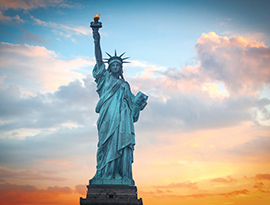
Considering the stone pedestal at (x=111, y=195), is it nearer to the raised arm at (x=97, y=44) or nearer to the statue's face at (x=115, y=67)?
the statue's face at (x=115, y=67)

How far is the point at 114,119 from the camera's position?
2777 cm

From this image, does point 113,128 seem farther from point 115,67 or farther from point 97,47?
point 97,47

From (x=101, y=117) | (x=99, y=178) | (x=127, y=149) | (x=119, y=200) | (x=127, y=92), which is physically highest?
(x=127, y=92)

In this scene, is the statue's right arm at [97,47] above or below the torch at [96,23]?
below

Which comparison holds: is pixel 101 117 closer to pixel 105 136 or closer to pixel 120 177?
pixel 105 136

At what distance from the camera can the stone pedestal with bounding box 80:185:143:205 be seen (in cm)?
2530

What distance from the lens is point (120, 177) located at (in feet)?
87.7

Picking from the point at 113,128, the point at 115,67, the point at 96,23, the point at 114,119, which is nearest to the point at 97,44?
the point at 96,23

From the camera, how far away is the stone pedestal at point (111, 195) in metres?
25.3

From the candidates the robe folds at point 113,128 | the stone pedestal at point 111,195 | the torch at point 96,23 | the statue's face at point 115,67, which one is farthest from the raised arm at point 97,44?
the stone pedestal at point 111,195

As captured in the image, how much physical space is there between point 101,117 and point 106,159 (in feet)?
10.7

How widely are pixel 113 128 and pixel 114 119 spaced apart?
2.34ft

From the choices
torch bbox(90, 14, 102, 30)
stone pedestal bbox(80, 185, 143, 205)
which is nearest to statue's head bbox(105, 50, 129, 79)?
torch bbox(90, 14, 102, 30)

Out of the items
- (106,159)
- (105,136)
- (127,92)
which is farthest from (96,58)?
→ (106,159)
